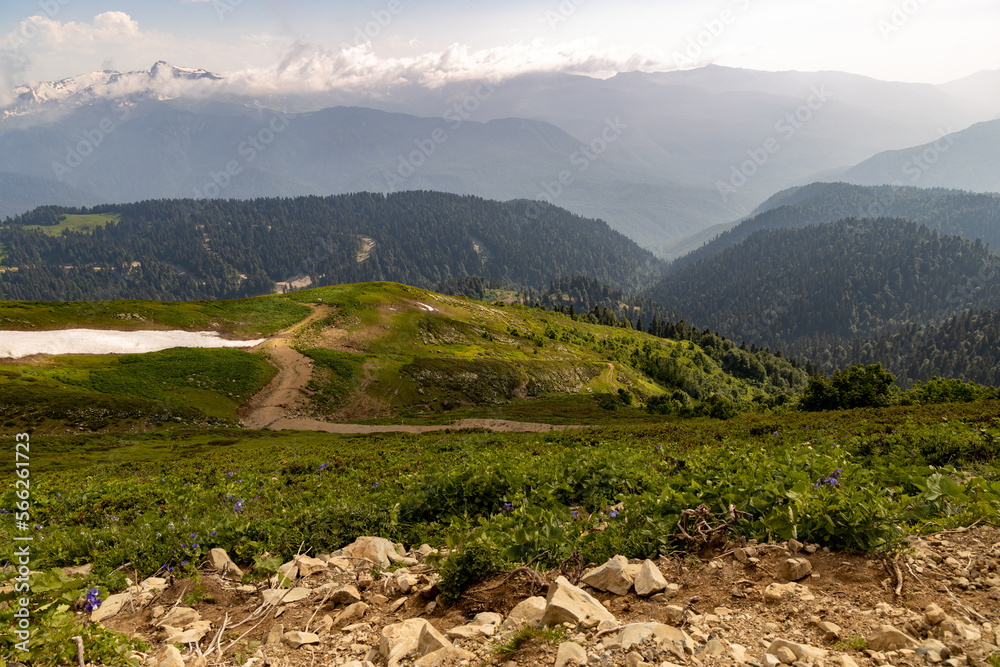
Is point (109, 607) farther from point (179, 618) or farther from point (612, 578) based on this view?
point (612, 578)

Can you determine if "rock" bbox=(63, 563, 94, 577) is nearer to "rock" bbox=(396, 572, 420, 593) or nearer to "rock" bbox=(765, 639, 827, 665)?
"rock" bbox=(396, 572, 420, 593)

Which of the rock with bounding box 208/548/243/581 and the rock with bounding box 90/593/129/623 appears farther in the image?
the rock with bounding box 208/548/243/581

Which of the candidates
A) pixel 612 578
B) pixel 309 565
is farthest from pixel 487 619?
pixel 309 565

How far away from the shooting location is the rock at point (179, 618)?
598cm

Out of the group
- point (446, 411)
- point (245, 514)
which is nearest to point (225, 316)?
point (446, 411)

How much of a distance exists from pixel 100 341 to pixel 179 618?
6039cm

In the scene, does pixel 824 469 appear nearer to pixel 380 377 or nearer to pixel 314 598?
pixel 314 598

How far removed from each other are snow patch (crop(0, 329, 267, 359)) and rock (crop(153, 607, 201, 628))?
57.1 meters

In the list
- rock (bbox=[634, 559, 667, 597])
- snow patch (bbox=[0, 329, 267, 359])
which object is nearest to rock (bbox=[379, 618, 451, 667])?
rock (bbox=[634, 559, 667, 597])

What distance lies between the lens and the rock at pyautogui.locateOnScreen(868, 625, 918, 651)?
12.5 ft

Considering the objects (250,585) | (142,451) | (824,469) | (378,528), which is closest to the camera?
(250,585)

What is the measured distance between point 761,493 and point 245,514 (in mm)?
9127

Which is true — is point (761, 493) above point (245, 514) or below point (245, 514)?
above

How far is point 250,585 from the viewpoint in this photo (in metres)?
7.04
